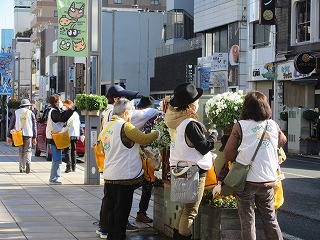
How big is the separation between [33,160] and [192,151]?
601 inches

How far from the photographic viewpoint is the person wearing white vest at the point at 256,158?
6.89 m

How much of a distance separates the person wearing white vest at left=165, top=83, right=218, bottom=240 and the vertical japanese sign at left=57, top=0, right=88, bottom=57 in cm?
801

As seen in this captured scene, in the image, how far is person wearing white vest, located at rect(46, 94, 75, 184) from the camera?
1459 centimetres

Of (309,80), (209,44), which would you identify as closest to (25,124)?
(309,80)

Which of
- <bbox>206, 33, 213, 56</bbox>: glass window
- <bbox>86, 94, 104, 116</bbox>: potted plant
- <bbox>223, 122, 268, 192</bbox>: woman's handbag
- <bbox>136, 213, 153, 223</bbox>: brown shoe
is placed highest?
<bbox>206, 33, 213, 56</bbox>: glass window

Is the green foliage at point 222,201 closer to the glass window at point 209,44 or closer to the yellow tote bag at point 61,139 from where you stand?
the yellow tote bag at point 61,139

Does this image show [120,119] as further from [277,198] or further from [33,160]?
[33,160]

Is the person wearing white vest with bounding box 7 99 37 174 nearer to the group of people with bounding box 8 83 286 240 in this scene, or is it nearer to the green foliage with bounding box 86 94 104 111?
the green foliage with bounding box 86 94 104 111

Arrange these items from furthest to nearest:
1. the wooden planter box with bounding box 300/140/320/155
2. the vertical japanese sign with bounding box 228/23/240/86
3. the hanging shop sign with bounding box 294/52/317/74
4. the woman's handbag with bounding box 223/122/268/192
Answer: the vertical japanese sign with bounding box 228/23/240/86, the hanging shop sign with bounding box 294/52/317/74, the wooden planter box with bounding box 300/140/320/155, the woman's handbag with bounding box 223/122/268/192

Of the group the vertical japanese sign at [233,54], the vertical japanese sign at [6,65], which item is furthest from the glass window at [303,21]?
the vertical japanese sign at [6,65]

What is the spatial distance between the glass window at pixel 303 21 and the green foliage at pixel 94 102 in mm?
21070

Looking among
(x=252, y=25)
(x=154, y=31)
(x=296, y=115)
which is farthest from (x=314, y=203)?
(x=154, y=31)

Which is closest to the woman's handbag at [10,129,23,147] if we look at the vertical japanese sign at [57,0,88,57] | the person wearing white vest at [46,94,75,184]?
the person wearing white vest at [46,94,75,184]

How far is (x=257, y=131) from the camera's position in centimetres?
691
